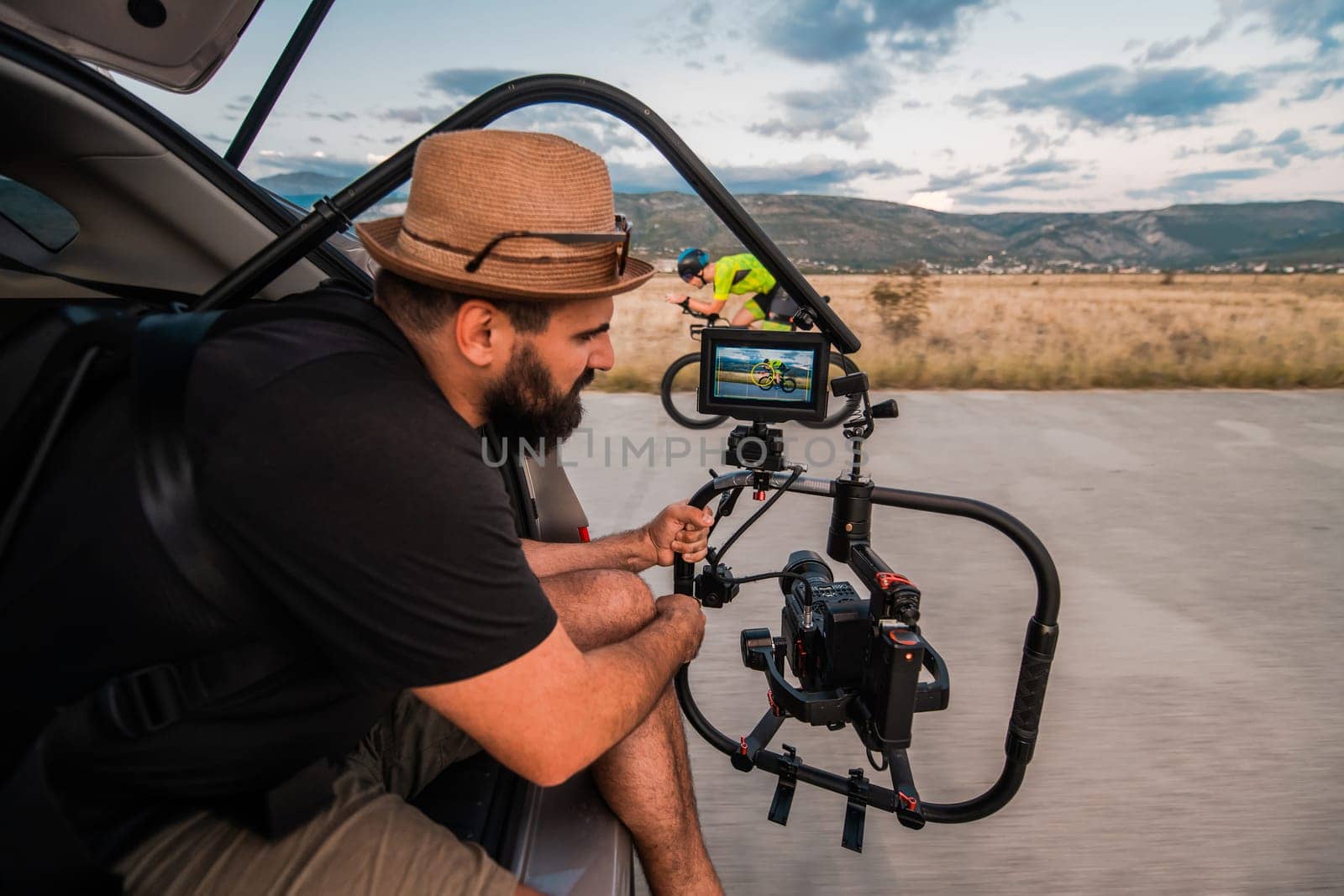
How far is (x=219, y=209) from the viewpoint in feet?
5.94

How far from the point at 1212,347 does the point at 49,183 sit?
14.0 meters

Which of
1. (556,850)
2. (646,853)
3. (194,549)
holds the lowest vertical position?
(646,853)

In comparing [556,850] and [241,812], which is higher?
[241,812]

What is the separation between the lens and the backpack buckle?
3.06 feet

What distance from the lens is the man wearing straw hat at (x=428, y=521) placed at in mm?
952

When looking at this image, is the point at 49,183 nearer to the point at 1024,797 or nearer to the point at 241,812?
the point at 241,812

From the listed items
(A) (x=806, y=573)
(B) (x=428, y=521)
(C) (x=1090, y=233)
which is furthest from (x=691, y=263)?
(C) (x=1090, y=233)

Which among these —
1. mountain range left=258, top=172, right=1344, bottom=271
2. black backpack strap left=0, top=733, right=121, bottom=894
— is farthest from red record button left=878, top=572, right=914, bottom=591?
mountain range left=258, top=172, right=1344, bottom=271

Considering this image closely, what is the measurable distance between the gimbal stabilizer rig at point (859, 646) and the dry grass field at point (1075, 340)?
524cm

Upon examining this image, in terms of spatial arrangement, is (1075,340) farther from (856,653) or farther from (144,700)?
(144,700)

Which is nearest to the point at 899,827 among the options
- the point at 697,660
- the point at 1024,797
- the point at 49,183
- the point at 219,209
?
the point at 1024,797

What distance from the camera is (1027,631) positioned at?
1.77 metres

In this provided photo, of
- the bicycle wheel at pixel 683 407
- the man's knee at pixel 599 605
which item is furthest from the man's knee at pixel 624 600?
the bicycle wheel at pixel 683 407

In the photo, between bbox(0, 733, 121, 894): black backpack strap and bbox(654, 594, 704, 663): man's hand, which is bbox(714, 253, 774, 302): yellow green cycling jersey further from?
bbox(0, 733, 121, 894): black backpack strap
